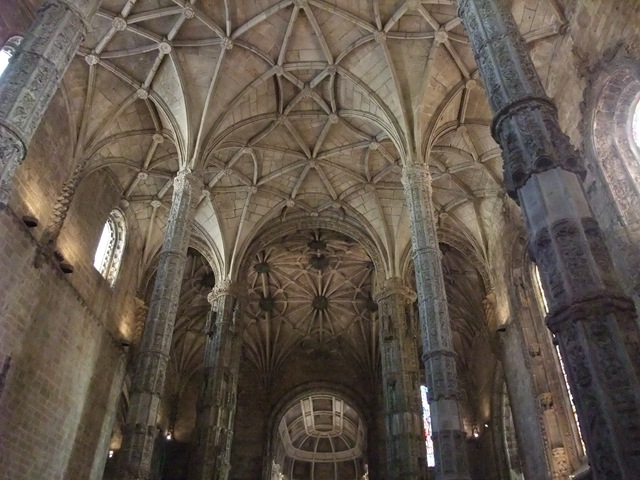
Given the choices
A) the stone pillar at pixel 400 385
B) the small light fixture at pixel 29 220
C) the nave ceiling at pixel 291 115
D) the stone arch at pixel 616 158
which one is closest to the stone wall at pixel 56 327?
the small light fixture at pixel 29 220

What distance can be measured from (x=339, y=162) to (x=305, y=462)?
30.8 m

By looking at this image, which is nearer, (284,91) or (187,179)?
(187,179)

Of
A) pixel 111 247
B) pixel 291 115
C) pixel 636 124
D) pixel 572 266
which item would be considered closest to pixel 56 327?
pixel 111 247

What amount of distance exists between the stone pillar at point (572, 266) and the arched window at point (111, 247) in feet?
54.6

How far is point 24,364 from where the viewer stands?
1422 centimetres

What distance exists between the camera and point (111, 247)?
20.6 metres

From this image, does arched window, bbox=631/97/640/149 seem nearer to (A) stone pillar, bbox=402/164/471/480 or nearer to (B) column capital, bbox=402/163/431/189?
(A) stone pillar, bbox=402/164/471/480

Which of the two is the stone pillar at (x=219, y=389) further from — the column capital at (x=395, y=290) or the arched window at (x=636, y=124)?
the arched window at (x=636, y=124)

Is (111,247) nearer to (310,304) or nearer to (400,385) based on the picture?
(400,385)

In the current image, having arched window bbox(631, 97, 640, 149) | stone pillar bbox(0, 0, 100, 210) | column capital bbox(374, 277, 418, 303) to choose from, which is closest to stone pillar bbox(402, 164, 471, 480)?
arched window bbox(631, 97, 640, 149)

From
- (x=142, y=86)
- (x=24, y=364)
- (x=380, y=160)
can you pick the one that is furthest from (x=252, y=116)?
(x=24, y=364)

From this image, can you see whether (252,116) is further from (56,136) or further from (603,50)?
(603,50)

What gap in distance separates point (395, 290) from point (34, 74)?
15.7 meters

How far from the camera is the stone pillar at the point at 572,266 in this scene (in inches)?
182
